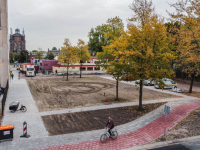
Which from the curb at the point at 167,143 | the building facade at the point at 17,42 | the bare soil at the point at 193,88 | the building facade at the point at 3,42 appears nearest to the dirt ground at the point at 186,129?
the curb at the point at 167,143

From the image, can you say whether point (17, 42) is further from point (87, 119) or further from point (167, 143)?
point (167, 143)

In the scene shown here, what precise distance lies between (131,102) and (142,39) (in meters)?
8.37

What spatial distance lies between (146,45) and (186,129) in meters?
7.92

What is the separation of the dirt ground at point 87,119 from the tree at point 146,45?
→ 12.2 ft

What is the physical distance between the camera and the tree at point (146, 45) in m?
15.7

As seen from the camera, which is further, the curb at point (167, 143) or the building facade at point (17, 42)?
the building facade at point (17, 42)

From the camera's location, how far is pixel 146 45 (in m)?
16.2

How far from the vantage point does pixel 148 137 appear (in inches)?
470

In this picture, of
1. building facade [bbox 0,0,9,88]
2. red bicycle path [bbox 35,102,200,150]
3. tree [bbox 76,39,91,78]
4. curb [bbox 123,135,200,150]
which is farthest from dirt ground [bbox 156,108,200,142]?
tree [bbox 76,39,91,78]

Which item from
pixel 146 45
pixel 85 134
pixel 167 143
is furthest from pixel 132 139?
pixel 146 45

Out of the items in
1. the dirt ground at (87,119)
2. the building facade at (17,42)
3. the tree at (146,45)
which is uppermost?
the building facade at (17,42)

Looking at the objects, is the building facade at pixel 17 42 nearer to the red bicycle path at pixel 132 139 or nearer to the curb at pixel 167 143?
the red bicycle path at pixel 132 139

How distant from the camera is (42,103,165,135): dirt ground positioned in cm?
1312

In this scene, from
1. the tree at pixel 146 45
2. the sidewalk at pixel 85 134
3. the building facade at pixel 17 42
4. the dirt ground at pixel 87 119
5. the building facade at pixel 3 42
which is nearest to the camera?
the sidewalk at pixel 85 134
